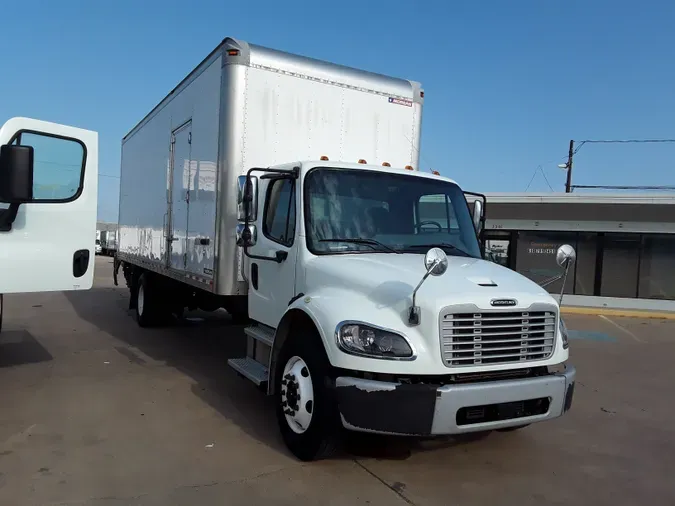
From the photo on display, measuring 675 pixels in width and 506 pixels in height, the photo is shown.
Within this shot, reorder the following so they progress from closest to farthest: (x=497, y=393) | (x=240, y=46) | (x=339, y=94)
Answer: (x=497, y=393) < (x=240, y=46) < (x=339, y=94)

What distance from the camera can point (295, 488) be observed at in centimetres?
394

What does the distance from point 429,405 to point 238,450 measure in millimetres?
1801

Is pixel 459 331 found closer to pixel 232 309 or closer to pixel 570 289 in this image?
pixel 232 309

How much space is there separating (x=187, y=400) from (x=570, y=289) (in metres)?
14.6

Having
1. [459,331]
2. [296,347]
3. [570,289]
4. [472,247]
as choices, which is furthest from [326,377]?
[570,289]

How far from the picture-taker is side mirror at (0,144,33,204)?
15.2ft

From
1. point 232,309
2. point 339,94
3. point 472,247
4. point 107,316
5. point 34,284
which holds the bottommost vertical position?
point 107,316

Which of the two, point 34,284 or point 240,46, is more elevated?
point 240,46

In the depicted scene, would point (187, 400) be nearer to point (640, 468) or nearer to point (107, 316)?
point (640, 468)

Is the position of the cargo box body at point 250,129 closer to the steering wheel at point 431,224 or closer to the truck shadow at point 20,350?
the steering wheel at point 431,224

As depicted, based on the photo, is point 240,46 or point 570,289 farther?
point 570,289

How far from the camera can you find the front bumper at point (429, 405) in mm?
3678

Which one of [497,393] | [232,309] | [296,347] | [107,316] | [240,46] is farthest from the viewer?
[107,316]

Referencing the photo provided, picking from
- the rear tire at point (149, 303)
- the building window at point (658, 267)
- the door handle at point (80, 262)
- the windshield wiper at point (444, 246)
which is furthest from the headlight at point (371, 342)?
the building window at point (658, 267)
